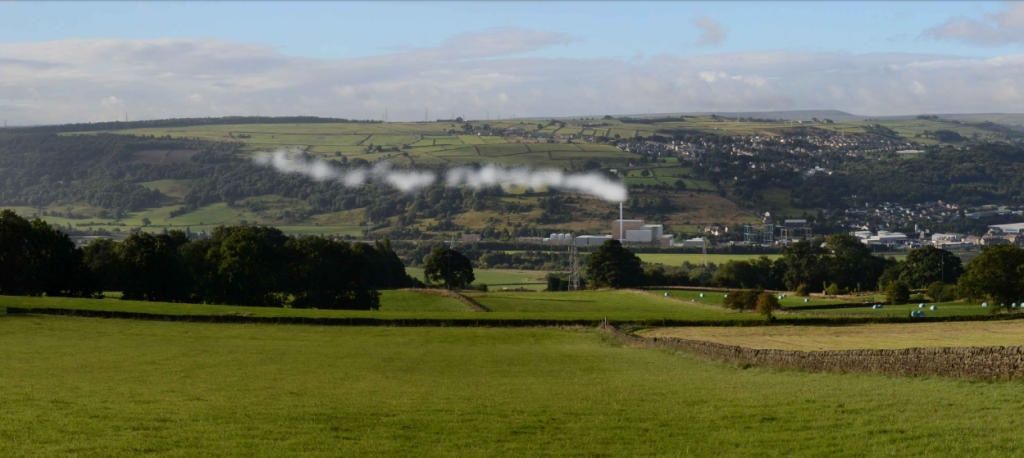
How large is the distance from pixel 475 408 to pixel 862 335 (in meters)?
34.7

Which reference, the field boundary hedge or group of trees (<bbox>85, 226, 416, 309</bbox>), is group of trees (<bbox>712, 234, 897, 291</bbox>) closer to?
the field boundary hedge

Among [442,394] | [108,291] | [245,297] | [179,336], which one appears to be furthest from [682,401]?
[108,291]

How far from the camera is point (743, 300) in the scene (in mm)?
70125

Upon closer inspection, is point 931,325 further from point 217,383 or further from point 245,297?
point 245,297

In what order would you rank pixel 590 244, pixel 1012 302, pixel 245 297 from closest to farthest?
1. pixel 1012 302
2. pixel 245 297
3. pixel 590 244

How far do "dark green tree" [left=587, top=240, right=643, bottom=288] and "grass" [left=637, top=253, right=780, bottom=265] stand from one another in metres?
45.8

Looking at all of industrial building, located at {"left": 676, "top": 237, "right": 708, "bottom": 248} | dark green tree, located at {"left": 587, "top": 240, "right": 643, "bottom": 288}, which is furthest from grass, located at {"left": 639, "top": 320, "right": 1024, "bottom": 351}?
industrial building, located at {"left": 676, "top": 237, "right": 708, "bottom": 248}

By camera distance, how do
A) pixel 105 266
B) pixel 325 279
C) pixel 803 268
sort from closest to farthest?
pixel 105 266, pixel 325 279, pixel 803 268

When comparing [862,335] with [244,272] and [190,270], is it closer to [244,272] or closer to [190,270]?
[244,272]

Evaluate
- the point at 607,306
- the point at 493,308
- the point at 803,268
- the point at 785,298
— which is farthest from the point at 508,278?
the point at 493,308

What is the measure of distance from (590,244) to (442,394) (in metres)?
161

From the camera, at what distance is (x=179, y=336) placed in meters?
44.6

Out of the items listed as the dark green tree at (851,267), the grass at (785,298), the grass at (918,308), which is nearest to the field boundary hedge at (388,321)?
the grass at (918,308)

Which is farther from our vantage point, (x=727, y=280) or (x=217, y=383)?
(x=727, y=280)
